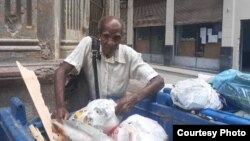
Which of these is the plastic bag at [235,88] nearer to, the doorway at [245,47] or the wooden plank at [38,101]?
the wooden plank at [38,101]

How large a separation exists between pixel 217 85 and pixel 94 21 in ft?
14.8

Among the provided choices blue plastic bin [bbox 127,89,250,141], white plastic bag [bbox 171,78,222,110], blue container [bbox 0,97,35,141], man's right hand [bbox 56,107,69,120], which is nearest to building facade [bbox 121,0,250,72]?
blue plastic bin [bbox 127,89,250,141]

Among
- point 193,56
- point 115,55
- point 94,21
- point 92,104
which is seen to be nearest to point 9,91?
point 115,55

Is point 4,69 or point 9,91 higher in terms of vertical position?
point 4,69

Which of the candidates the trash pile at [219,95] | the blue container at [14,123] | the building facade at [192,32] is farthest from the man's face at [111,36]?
the building facade at [192,32]

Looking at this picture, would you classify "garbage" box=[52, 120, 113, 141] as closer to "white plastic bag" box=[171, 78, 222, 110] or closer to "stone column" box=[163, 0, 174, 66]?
"white plastic bag" box=[171, 78, 222, 110]

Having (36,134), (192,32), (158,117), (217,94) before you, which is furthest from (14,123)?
(192,32)

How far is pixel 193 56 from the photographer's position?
54.2 feet

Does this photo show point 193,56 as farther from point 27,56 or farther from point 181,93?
point 181,93

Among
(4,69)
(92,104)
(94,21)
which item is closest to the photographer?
(92,104)

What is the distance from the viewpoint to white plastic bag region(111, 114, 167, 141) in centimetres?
189

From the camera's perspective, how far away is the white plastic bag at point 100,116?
6.55 feet

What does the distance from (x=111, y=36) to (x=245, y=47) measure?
11.7 m

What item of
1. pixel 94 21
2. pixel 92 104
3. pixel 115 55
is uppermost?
pixel 94 21
